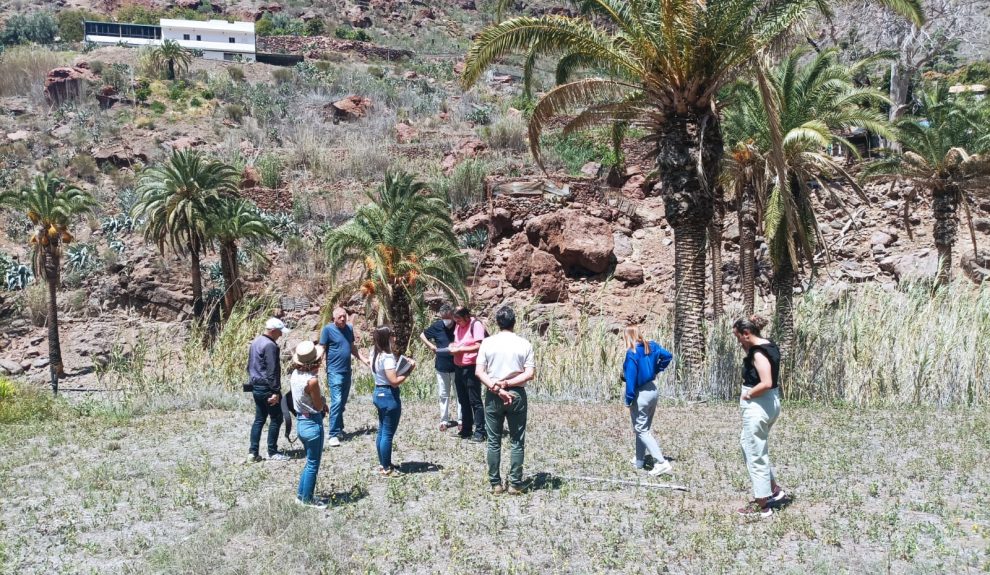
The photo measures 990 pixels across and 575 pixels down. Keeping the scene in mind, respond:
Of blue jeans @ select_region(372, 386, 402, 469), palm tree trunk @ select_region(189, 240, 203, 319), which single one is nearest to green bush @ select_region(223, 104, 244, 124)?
palm tree trunk @ select_region(189, 240, 203, 319)

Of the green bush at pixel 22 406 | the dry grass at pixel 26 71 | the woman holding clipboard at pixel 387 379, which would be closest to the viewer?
the woman holding clipboard at pixel 387 379

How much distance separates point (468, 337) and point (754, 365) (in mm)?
3757

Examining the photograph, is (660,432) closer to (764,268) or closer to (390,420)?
(390,420)

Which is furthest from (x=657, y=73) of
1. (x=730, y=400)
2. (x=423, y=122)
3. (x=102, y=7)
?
(x=102, y=7)

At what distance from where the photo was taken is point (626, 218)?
28.4m

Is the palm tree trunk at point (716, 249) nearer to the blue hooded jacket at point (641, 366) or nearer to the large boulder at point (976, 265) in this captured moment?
the large boulder at point (976, 265)

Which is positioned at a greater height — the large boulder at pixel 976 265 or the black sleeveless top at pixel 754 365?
the large boulder at pixel 976 265

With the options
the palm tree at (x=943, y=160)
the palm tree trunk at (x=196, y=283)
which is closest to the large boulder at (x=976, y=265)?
the palm tree at (x=943, y=160)

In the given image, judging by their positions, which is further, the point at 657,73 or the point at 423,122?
the point at 423,122

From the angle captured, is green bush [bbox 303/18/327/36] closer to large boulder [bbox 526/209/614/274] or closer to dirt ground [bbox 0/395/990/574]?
large boulder [bbox 526/209/614/274]

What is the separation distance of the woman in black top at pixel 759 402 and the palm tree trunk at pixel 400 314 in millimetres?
14741

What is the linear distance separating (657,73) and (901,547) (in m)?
9.15

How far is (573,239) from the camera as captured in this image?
88.4ft

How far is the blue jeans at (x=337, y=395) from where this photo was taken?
10016mm
